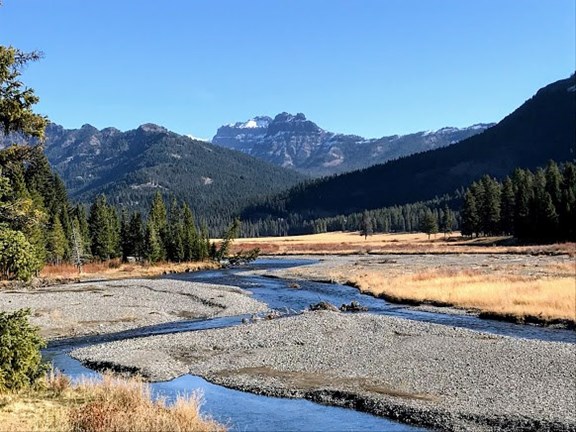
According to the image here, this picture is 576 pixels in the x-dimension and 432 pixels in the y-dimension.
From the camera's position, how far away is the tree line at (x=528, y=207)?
101350mm

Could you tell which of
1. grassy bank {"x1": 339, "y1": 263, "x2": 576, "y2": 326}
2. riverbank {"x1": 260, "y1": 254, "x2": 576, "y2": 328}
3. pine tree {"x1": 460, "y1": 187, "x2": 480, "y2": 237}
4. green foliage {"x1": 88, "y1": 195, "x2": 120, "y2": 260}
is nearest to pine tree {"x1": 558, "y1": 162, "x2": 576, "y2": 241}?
pine tree {"x1": 460, "y1": 187, "x2": 480, "y2": 237}

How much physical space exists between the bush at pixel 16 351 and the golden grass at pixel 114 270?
61.5 meters

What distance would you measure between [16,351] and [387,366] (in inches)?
655

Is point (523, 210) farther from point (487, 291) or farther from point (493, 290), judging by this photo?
point (487, 291)

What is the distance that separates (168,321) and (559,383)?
2720 centimetres

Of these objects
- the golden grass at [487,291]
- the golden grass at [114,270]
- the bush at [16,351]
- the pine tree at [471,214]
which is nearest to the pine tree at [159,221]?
the golden grass at [114,270]

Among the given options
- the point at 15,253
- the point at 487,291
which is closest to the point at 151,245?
the point at 487,291

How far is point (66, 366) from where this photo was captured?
2569 cm

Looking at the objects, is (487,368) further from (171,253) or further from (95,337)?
(171,253)

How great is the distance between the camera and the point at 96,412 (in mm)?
12875

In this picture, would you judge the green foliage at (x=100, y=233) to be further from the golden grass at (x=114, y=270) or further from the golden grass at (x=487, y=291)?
→ the golden grass at (x=487, y=291)

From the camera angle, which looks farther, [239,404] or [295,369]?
[295,369]

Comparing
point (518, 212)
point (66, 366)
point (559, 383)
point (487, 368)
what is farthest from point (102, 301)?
point (518, 212)

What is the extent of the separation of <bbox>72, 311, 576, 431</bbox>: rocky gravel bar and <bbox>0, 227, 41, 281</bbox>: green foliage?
11.2 metres
